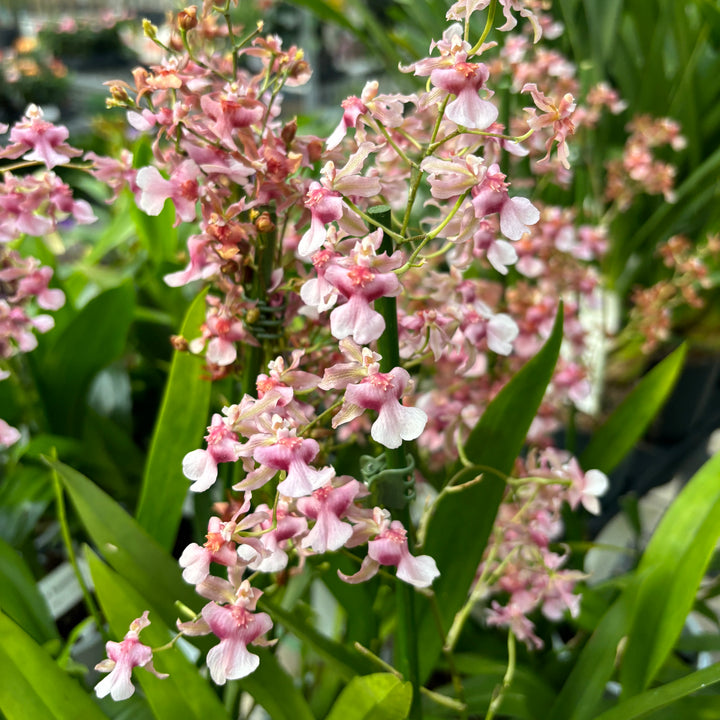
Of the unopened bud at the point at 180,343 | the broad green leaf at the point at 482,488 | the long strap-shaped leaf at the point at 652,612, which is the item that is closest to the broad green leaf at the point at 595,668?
the long strap-shaped leaf at the point at 652,612

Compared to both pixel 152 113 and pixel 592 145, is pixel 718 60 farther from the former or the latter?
pixel 152 113

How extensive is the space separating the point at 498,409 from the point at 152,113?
0.87 feet

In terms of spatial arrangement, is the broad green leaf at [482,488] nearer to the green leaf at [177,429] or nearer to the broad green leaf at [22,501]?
the green leaf at [177,429]

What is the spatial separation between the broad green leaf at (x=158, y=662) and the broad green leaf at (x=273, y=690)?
0.08ft

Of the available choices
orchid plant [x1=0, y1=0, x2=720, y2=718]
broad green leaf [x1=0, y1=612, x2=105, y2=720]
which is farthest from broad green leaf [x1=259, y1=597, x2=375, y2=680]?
broad green leaf [x1=0, y1=612, x2=105, y2=720]

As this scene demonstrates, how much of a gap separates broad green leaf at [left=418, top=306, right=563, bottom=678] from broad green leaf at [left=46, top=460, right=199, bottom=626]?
161mm

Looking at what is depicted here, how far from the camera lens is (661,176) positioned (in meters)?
0.81

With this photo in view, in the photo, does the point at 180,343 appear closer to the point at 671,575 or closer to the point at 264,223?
the point at 264,223

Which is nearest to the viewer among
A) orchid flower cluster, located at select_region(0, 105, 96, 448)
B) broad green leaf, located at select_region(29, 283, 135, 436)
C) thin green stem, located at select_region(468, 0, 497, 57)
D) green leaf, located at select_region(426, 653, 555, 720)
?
thin green stem, located at select_region(468, 0, 497, 57)

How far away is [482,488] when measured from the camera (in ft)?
1.52

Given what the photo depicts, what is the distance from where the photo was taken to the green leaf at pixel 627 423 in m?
0.64

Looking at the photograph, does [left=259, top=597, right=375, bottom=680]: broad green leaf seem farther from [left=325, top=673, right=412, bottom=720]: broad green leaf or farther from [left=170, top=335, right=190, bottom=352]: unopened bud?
[left=170, top=335, right=190, bottom=352]: unopened bud

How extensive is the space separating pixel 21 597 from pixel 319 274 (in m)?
0.35

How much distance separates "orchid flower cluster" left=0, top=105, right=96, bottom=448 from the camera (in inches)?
15.7
